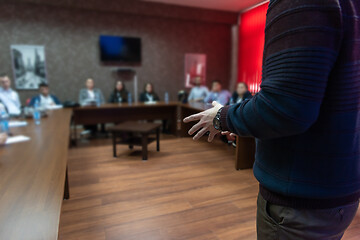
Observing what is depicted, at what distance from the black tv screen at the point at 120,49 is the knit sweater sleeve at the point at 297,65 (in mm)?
5386

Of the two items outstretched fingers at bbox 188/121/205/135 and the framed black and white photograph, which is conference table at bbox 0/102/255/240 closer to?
outstretched fingers at bbox 188/121/205/135

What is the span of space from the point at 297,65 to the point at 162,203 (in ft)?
6.16

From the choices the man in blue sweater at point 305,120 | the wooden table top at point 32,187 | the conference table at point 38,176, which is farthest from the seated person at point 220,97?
the wooden table top at point 32,187

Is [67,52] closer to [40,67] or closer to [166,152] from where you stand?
[40,67]

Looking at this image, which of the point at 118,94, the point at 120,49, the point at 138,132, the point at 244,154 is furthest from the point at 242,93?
the point at 120,49

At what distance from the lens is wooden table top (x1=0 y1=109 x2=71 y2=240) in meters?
0.78

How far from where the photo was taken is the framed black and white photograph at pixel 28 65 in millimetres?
4953

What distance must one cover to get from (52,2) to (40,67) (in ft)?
4.35

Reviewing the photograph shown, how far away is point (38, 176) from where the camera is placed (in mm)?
1203

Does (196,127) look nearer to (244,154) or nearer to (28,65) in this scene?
(244,154)

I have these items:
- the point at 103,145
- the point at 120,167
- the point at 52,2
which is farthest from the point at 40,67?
the point at 120,167

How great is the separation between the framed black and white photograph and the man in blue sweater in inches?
215

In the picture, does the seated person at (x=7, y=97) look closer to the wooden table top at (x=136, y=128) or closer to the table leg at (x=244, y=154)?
the wooden table top at (x=136, y=128)

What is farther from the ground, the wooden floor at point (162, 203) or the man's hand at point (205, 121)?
the man's hand at point (205, 121)
